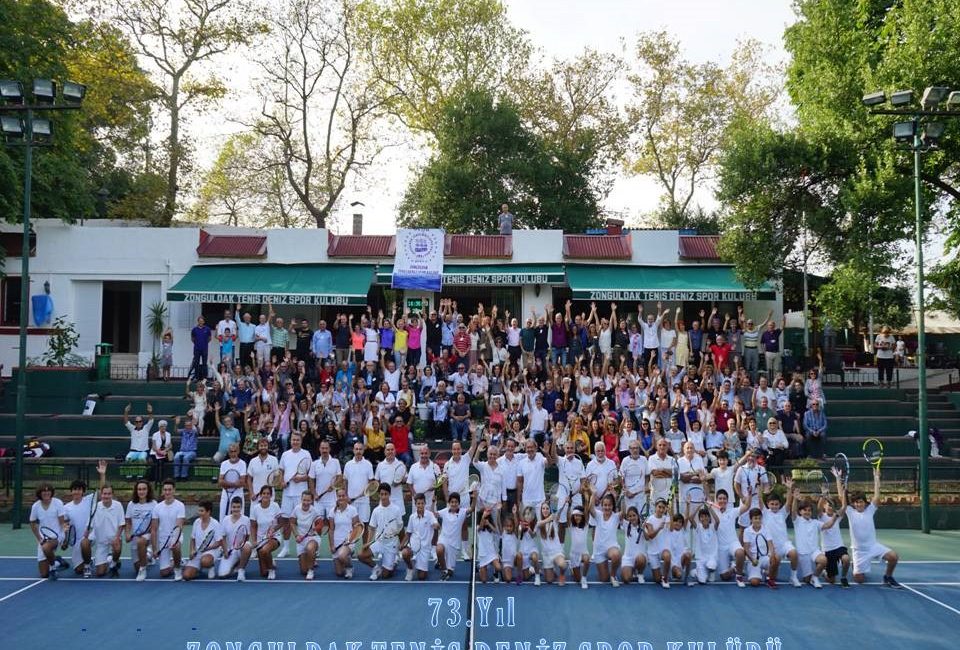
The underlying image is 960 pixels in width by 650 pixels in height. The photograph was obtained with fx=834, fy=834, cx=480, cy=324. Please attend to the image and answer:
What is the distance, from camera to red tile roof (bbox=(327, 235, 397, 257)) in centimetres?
2703

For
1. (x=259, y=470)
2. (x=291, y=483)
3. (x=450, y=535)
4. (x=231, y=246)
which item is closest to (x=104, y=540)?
(x=259, y=470)

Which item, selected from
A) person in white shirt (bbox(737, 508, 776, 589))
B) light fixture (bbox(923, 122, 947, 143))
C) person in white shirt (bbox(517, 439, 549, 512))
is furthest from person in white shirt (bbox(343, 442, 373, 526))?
light fixture (bbox(923, 122, 947, 143))

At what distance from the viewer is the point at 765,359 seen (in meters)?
23.8

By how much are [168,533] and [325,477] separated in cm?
262

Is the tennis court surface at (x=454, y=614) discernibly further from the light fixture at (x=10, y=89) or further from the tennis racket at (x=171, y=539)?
the light fixture at (x=10, y=89)

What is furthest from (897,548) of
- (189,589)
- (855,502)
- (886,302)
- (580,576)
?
(189,589)

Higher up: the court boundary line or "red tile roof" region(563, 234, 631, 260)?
"red tile roof" region(563, 234, 631, 260)

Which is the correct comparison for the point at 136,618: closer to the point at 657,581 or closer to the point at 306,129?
the point at 657,581

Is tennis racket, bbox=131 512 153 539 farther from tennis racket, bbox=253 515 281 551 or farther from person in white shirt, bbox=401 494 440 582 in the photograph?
person in white shirt, bbox=401 494 440 582

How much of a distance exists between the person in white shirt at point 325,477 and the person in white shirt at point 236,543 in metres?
1.28

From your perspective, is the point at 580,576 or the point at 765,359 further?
the point at 765,359

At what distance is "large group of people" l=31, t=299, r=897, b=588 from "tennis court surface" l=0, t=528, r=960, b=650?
19.0 inches

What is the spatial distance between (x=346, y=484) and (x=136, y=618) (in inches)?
159

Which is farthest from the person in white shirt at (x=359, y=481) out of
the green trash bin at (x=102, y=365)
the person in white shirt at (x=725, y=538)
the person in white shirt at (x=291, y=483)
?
the green trash bin at (x=102, y=365)
